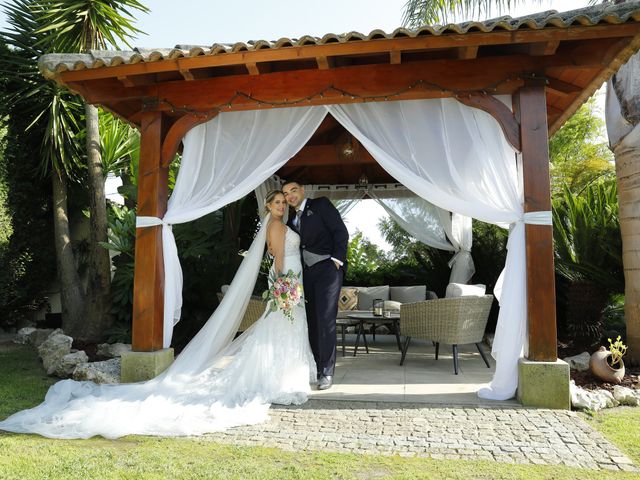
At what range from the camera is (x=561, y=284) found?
23.4 ft

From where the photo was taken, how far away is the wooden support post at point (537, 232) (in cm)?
406

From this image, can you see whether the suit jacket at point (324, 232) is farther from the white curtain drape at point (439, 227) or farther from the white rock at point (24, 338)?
the white rock at point (24, 338)

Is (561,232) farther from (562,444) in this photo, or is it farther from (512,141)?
(562,444)

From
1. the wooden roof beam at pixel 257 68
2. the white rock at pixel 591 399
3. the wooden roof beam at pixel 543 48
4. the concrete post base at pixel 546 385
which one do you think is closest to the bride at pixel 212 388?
the wooden roof beam at pixel 257 68

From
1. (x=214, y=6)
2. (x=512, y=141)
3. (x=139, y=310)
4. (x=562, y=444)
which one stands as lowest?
(x=562, y=444)

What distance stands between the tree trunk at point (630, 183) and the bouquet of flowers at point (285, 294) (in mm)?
3520

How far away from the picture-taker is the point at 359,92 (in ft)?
14.8

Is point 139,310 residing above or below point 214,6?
below

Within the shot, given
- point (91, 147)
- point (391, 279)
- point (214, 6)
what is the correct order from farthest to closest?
point (391, 279), point (214, 6), point (91, 147)

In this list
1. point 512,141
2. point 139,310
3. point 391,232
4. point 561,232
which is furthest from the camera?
point 391,232

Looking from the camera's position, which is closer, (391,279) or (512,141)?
(512,141)

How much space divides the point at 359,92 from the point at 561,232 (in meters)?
3.58

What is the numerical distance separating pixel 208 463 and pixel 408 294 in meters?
6.23

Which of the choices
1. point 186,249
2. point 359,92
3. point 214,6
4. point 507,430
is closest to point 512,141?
point 359,92
